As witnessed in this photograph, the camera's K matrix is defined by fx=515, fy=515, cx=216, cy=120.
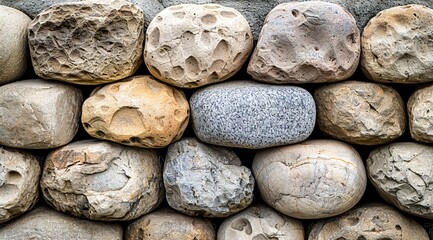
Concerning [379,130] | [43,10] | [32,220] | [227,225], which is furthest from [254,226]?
[43,10]

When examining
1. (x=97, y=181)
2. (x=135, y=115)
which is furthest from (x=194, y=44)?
(x=97, y=181)

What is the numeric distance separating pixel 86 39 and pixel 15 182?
521 millimetres

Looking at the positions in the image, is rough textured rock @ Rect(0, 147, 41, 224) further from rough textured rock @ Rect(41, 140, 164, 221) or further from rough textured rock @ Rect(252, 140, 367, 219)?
rough textured rock @ Rect(252, 140, 367, 219)

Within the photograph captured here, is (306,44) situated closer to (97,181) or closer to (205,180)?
(205,180)

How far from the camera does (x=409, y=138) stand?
1.72m

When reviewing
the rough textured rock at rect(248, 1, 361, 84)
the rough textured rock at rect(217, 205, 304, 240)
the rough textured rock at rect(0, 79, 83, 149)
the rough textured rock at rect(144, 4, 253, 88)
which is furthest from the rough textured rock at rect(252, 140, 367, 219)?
the rough textured rock at rect(0, 79, 83, 149)

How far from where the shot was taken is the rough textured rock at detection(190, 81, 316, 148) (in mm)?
1575

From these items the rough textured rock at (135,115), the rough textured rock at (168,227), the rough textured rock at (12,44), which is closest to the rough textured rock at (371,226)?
the rough textured rock at (168,227)

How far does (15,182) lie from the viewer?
1675 mm

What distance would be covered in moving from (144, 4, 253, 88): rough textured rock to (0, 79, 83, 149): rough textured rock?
316 mm

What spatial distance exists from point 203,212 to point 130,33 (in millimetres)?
626

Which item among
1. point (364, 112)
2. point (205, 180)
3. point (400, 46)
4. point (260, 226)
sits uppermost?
point (400, 46)

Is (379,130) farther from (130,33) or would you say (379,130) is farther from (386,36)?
(130,33)

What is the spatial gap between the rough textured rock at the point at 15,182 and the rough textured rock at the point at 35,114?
0.16ft
